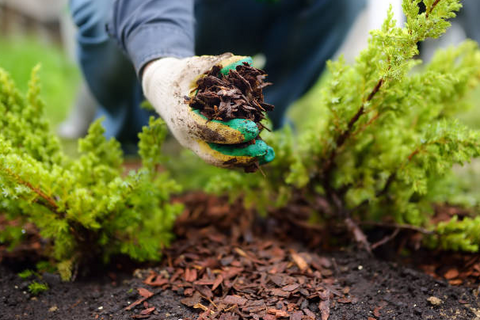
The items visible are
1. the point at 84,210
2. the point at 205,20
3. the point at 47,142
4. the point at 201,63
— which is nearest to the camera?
the point at 201,63

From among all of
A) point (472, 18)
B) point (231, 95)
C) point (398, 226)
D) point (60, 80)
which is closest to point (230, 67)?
point (231, 95)

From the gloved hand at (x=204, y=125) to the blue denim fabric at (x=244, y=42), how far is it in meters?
1.07

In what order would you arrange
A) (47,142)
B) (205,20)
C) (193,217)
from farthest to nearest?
1. (205,20)
2. (193,217)
3. (47,142)

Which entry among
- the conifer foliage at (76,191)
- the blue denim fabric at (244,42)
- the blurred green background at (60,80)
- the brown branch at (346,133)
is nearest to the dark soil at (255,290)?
the conifer foliage at (76,191)

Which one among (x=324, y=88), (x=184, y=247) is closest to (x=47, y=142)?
(x=184, y=247)

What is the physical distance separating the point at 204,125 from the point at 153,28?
703 millimetres

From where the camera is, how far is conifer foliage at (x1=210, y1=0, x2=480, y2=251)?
1.39 meters

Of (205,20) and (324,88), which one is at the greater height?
(205,20)

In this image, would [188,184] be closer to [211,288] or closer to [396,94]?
[211,288]

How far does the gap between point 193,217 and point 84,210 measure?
88 centimetres

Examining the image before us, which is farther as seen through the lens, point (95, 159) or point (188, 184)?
point (188, 184)

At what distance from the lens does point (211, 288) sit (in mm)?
1547

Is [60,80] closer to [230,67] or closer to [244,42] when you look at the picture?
[244,42]

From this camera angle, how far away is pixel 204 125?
130 cm
